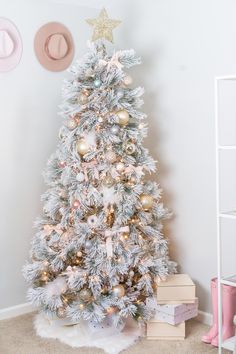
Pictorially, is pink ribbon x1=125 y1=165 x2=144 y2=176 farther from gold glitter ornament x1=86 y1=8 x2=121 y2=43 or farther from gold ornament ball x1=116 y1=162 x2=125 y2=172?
gold glitter ornament x1=86 y1=8 x2=121 y2=43

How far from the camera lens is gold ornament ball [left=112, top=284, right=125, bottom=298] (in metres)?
2.71

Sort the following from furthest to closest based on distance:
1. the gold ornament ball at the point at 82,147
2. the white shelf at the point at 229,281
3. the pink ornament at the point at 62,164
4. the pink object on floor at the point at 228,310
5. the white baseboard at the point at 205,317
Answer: the white baseboard at the point at 205,317
the pink ornament at the point at 62,164
the gold ornament ball at the point at 82,147
the pink object on floor at the point at 228,310
the white shelf at the point at 229,281

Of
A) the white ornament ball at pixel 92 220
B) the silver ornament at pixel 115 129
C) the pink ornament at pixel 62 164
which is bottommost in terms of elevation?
the white ornament ball at pixel 92 220

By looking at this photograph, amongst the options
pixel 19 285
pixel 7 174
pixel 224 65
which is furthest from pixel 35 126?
pixel 224 65

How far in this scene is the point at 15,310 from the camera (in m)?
3.21

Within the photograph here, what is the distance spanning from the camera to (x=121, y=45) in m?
3.47

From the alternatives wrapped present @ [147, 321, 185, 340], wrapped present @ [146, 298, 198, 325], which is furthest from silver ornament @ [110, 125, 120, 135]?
wrapped present @ [147, 321, 185, 340]

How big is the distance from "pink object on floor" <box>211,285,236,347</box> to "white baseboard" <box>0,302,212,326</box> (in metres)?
0.32

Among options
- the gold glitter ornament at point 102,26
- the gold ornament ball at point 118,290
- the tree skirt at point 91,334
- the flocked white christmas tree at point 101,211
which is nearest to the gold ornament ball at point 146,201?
the flocked white christmas tree at point 101,211

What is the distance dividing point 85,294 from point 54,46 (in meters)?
1.63

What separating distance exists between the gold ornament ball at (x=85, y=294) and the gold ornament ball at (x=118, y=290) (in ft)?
0.44

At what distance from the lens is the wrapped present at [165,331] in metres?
2.79

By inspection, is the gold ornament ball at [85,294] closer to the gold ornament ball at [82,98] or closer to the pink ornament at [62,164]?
the pink ornament at [62,164]

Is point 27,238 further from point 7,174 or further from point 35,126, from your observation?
point 35,126
